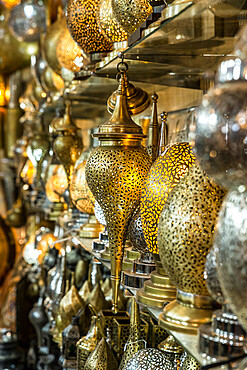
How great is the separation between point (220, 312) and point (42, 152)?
1672 millimetres

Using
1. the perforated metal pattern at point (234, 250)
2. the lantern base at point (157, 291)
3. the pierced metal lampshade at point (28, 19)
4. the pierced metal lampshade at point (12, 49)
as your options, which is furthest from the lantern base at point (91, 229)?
the pierced metal lampshade at point (12, 49)

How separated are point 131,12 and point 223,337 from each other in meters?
0.60

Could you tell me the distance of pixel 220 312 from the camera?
0.57m

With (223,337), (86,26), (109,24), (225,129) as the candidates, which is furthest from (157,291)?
(86,26)

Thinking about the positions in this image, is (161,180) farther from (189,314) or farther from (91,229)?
(91,229)

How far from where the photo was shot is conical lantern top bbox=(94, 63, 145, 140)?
87 centimetres

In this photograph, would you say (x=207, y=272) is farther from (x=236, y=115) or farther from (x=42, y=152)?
(x=42, y=152)

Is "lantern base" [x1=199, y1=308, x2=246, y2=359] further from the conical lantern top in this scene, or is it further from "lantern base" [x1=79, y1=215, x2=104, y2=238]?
"lantern base" [x1=79, y1=215, x2=104, y2=238]

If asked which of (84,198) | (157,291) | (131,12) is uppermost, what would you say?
(131,12)

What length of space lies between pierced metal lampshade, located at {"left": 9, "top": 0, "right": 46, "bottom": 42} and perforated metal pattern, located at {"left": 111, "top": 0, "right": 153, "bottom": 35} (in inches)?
73.3

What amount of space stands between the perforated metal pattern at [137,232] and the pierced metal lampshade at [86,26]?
1.70 feet

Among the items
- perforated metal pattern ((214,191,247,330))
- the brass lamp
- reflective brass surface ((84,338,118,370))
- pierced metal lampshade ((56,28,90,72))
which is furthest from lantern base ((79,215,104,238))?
perforated metal pattern ((214,191,247,330))

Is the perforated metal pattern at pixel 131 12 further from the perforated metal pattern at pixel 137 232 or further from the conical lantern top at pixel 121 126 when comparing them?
the perforated metal pattern at pixel 137 232

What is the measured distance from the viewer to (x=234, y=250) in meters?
0.47
